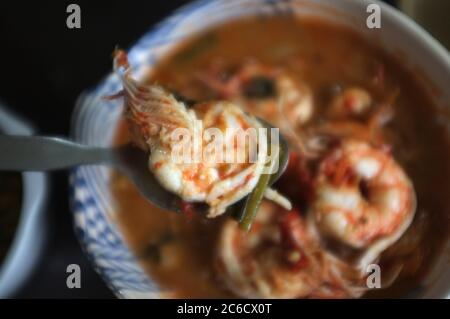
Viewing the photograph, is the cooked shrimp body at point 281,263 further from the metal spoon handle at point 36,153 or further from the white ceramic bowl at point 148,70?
the metal spoon handle at point 36,153

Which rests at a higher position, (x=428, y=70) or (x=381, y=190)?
(x=428, y=70)

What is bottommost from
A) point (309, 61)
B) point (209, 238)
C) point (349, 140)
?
point (209, 238)

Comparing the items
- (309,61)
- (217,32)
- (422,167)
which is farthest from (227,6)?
(422,167)

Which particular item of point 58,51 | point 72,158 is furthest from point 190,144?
point 58,51

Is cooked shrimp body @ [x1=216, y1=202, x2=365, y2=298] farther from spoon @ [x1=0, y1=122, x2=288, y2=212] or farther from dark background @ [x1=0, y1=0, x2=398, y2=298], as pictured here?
dark background @ [x1=0, y1=0, x2=398, y2=298]

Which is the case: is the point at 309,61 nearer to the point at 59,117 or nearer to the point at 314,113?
the point at 314,113
